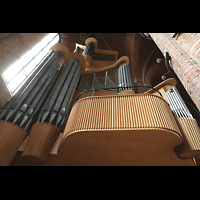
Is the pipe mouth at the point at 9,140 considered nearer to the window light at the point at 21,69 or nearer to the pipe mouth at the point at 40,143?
the pipe mouth at the point at 40,143

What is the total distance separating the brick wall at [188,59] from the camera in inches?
105

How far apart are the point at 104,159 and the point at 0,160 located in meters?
2.35

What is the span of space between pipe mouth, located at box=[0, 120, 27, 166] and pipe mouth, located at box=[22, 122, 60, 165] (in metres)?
0.22

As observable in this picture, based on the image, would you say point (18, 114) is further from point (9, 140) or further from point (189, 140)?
point (189, 140)

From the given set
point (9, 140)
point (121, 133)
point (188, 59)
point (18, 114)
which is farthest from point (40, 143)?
point (188, 59)

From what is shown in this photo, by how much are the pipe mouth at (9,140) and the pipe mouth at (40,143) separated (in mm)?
224

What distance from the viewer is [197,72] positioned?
105 inches

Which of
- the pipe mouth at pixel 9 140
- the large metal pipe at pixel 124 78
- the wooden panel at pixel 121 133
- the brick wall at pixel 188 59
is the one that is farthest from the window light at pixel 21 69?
the brick wall at pixel 188 59

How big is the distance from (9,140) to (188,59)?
4120 mm

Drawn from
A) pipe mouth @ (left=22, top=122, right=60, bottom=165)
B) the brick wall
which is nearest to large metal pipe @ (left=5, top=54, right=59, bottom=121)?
pipe mouth @ (left=22, top=122, right=60, bottom=165)

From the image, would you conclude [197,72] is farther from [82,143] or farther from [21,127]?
[21,127]

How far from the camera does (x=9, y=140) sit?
146 inches
